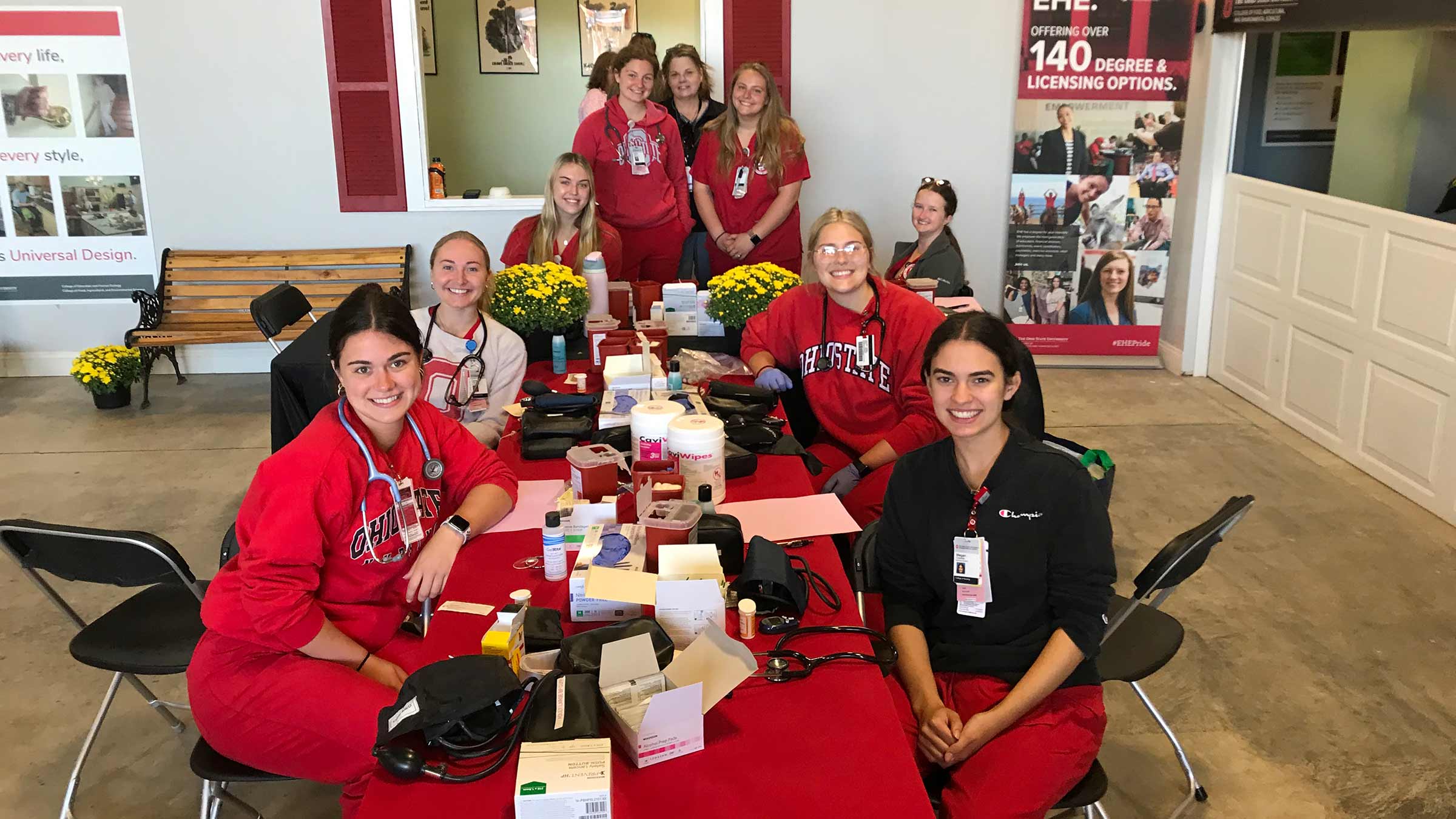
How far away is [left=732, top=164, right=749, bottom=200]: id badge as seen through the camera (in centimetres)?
534

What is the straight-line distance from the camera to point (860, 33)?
6.45m

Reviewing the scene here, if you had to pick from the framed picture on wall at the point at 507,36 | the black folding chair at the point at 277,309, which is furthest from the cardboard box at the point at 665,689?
the framed picture on wall at the point at 507,36

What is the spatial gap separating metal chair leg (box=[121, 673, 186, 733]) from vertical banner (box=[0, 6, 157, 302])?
4.33m

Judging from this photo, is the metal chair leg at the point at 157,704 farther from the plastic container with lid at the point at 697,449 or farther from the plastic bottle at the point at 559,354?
the plastic bottle at the point at 559,354

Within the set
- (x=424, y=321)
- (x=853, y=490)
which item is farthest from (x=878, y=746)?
(x=424, y=321)

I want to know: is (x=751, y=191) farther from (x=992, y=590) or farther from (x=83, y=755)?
(x=83, y=755)

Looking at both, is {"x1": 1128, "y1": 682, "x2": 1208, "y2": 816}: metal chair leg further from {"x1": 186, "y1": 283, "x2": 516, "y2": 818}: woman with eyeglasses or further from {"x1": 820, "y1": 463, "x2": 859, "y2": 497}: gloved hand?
{"x1": 186, "y1": 283, "x2": 516, "y2": 818}: woman with eyeglasses

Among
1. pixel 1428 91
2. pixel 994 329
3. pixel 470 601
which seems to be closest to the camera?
pixel 470 601

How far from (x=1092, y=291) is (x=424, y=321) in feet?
Answer: 14.5

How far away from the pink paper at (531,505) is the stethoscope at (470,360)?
813mm

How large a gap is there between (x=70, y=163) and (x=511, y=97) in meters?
3.58

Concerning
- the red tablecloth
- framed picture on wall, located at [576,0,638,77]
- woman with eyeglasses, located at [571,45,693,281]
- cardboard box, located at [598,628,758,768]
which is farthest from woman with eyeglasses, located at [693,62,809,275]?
framed picture on wall, located at [576,0,638,77]

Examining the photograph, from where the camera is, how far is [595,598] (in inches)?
77.7

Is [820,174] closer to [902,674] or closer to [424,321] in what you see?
[424,321]
